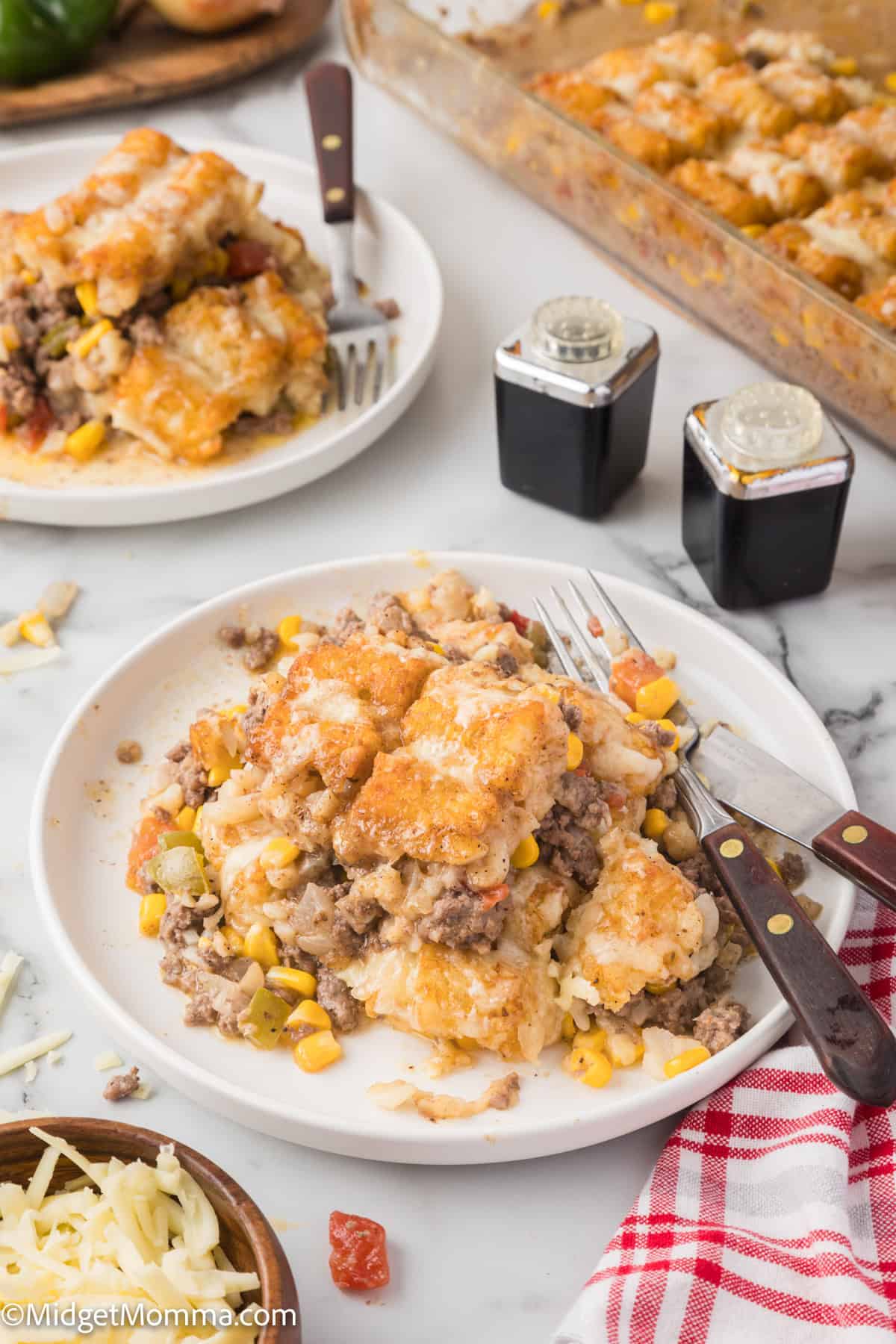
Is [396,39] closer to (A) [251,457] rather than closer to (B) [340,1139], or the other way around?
(A) [251,457]

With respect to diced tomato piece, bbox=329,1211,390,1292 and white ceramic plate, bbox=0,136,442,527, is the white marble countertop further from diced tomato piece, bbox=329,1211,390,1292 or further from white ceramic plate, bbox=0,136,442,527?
white ceramic plate, bbox=0,136,442,527

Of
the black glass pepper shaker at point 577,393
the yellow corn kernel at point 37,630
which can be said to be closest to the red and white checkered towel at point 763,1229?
the black glass pepper shaker at point 577,393

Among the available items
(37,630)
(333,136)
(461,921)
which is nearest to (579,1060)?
(461,921)

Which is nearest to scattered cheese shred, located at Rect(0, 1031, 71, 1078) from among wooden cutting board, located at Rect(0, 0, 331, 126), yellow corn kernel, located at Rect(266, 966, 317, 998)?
yellow corn kernel, located at Rect(266, 966, 317, 998)

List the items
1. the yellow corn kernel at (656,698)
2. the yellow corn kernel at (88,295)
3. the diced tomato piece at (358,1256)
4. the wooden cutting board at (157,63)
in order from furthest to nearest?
the wooden cutting board at (157,63)
the yellow corn kernel at (88,295)
the yellow corn kernel at (656,698)
the diced tomato piece at (358,1256)

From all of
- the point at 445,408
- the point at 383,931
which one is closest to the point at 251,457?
the point at 445,408

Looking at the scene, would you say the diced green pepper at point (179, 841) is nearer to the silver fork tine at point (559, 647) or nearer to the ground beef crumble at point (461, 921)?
the ground beef crumble at point (461, 921)
